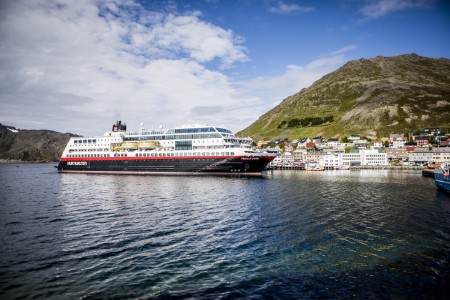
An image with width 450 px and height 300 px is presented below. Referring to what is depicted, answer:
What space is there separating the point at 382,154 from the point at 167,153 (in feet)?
447

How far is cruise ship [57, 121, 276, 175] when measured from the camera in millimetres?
78062

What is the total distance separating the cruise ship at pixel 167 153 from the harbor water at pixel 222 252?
4576cm

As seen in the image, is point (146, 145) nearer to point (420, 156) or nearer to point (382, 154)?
point (382, 154)

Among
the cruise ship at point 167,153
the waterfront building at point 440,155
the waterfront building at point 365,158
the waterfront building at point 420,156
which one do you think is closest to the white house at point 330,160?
the waterfront building at point 365,158

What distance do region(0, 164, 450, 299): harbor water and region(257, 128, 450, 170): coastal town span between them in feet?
400

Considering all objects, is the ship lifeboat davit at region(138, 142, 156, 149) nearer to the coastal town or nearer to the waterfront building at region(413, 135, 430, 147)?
the coastal town

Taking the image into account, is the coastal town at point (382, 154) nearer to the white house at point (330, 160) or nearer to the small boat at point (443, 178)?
the white house at point (330, 160)

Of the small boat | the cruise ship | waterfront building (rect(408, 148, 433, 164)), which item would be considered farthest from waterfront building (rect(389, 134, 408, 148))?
the small boat

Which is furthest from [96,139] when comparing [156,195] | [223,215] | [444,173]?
[444,173]

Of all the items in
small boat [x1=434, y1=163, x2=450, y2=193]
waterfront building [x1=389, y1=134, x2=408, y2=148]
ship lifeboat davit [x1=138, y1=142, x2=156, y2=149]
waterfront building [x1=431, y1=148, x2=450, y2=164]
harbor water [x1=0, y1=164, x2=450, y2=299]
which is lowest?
harbor water [x1=0, y1=164, x2=450, y2=299]

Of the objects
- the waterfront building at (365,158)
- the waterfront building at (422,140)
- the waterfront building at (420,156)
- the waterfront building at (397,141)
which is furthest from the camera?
the waterfront building at (397,141)

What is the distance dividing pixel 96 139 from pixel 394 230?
9741 centimetres

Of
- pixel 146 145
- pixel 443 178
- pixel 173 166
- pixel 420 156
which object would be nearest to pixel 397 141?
pixel 420 156

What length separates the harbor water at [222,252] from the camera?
12.9 meters
